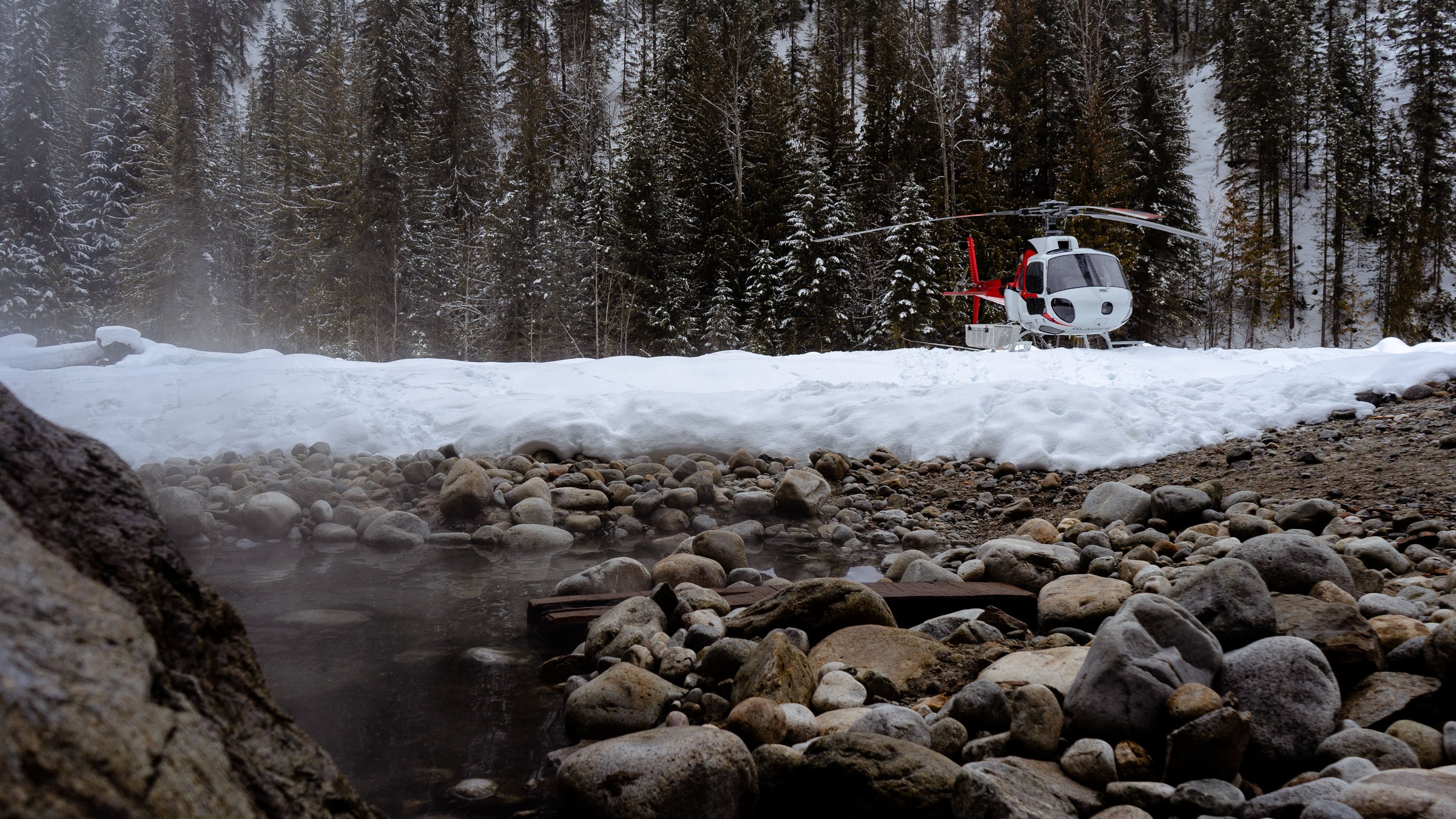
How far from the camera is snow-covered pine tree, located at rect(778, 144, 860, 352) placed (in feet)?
76.7

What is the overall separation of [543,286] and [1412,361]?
20.4 m

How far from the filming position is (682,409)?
800 centimetres

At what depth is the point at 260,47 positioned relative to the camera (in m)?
34.2

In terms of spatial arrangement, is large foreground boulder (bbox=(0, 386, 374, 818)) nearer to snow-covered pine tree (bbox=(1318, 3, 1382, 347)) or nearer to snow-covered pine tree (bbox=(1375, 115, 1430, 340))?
snow-covered pine tree (bbox=(1375, 115, 1430, 340))

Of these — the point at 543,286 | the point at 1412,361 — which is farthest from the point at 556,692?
the point at 543,286

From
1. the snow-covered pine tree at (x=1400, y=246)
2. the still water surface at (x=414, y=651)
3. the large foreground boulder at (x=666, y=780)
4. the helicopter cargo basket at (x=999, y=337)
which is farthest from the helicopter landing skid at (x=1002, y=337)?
the snow-covered pine tree at (x=1400, y=246)

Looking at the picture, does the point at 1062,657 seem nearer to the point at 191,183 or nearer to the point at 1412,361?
the point at 1412,361

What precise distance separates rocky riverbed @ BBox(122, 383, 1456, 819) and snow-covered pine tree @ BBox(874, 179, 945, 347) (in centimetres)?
1569

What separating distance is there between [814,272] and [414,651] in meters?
21.0

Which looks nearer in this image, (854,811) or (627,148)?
(854,811)

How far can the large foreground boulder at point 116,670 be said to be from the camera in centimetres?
75

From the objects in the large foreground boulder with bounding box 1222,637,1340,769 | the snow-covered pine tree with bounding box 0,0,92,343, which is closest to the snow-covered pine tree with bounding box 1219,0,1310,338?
the large foreground boulder with bounding box 1222,637,1340,769

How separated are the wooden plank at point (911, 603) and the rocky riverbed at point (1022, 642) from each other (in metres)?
0.12

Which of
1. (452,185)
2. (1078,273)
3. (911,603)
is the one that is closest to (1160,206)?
(1078,273)
